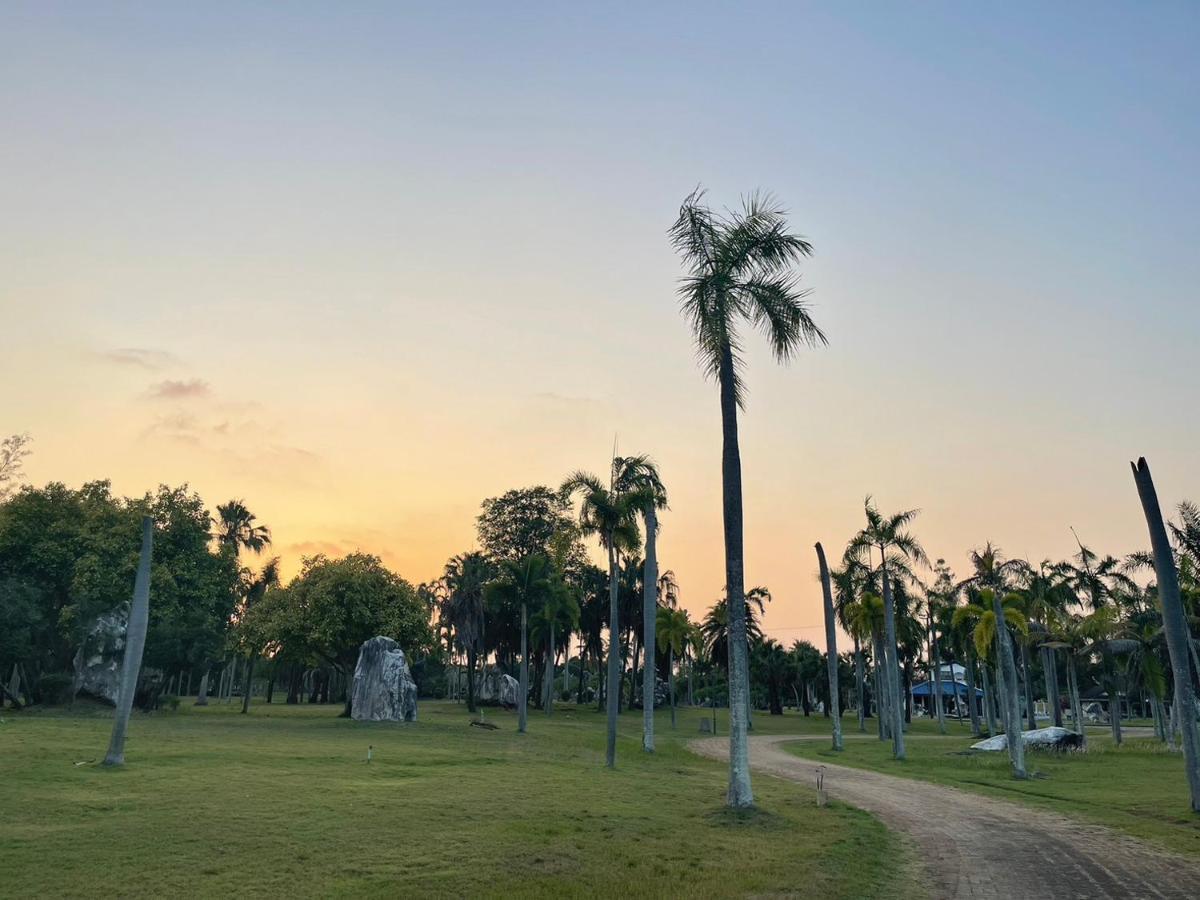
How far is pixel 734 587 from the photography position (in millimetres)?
21984

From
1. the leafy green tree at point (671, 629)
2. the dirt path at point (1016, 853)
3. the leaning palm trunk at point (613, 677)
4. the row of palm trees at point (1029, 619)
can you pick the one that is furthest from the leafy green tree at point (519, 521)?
the dirt path at point (1016, 853)

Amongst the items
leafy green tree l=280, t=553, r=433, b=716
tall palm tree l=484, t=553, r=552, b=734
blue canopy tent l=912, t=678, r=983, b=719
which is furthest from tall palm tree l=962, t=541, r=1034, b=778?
blue canopy tent l=912, t=678, r=983, b=719

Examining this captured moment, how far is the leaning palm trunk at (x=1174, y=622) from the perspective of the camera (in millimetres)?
21078

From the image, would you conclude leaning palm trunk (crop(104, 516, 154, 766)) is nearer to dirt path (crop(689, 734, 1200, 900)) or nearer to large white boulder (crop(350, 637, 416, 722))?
dirt path (crop(689, 734, 1200, 900))

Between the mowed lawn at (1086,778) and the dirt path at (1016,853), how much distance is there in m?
1.15

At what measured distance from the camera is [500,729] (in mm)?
52375

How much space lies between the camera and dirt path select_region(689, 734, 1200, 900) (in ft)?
42.4

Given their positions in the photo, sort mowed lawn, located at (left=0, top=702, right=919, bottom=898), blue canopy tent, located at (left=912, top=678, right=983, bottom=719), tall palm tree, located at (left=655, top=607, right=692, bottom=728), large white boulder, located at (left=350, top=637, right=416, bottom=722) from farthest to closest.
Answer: blue canopy tent, located at (left=912, top=678, right=983, bottom=719), tall palm tree, located at (left=655, top=607, right=692, bottom=728), large white boulder, located at (left=350, top=637, right=416, bottom=722), mowed lawn, located at (left=0, top=702, right=919, bottom=898)

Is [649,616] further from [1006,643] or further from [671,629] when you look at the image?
[671,629]

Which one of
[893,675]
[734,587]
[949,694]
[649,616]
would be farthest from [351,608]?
[949,694]

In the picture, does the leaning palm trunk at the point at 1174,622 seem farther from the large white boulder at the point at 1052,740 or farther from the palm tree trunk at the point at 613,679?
the large white boulder at the point at 1052,740

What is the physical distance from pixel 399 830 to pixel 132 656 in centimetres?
1409

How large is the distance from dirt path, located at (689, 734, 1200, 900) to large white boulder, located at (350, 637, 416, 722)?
33.8 m

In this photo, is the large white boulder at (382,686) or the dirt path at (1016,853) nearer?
the dirt path at (1016,853)
